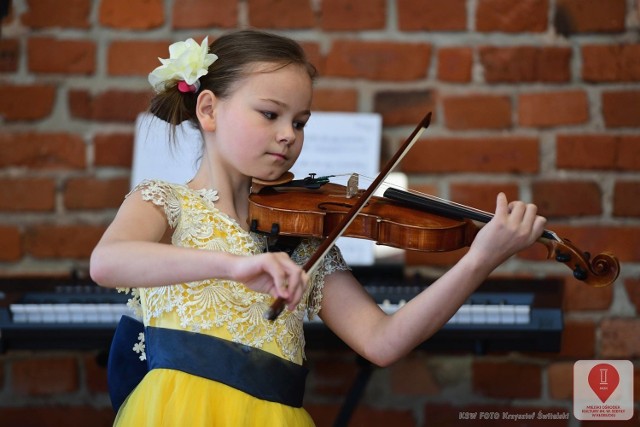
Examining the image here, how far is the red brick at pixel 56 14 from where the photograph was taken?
2.37 m

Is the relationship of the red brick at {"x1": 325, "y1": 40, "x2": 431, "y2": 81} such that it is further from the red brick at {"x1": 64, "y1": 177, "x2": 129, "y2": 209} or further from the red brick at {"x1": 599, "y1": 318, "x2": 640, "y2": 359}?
the red brick at {"x1": 599, "y1": 318, "x2": 640, "y2": 359}

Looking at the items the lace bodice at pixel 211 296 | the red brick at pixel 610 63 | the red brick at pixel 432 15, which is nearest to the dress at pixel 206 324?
the lace bodice at pixel 211 296

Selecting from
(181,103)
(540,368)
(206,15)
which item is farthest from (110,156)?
(540,368)

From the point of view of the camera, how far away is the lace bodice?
4.67ft

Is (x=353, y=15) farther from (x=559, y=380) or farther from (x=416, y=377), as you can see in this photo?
(x=559, y=380)

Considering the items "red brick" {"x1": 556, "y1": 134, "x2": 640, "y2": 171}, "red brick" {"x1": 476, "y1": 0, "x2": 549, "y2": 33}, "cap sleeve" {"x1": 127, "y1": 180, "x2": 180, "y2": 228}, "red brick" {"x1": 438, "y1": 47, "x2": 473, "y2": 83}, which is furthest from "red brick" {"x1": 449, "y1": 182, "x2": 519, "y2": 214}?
"cap sleeve" {"x1": 127, "y1": 180, "x2": 180, "y2": 228}

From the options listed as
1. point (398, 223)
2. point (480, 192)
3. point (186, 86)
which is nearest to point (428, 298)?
point (398, 223)

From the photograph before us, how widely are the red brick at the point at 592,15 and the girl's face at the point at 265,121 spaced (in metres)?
1.06

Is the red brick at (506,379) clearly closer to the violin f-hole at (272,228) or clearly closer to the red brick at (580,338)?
the red brick at (580,338)

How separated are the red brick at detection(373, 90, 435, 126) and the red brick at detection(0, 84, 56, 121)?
0.73 m

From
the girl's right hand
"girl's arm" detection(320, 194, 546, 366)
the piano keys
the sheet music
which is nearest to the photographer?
the girl's right hand

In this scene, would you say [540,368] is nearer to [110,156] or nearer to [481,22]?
[481,22]

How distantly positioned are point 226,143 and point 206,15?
3.22 feet

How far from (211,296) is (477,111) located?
3.63 ft
